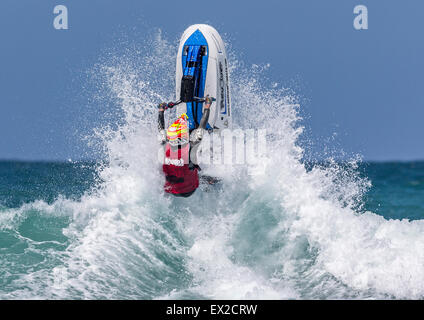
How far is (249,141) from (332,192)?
2109 millimetres

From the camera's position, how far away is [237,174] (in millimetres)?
10992

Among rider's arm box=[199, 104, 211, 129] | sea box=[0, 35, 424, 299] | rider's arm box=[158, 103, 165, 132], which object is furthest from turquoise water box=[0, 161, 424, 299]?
rider's arm box=[199, 104, 211, 129]

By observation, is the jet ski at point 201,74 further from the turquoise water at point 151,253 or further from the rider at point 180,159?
the turquoise water at point 151,253

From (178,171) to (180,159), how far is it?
0.21m

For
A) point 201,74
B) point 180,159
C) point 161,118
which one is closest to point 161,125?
point 161,118

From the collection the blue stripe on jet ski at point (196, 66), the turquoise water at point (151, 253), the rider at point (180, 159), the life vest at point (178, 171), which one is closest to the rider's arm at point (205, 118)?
the rider at point (180, 159)

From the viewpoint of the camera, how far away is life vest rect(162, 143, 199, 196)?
9.55 metres

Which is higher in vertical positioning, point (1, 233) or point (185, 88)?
point (185, 88)

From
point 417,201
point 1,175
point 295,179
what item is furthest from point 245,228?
point 1,175

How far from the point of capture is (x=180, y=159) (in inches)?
375

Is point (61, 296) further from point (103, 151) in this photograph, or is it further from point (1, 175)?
point (1, 175)

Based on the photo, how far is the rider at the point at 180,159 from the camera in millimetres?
9547

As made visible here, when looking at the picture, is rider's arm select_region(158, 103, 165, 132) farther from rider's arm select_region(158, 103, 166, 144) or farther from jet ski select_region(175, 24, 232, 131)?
jet ski select_region(175, 24, 232, 131)
